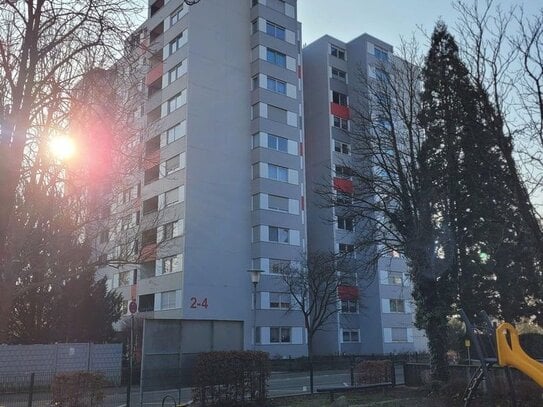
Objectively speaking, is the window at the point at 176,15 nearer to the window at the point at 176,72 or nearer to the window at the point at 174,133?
the window at the point at 176,72

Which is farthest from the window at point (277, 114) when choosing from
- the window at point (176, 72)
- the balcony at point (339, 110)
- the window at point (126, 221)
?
the window at point (126, 221)

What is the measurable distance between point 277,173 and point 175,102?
10.9 meters

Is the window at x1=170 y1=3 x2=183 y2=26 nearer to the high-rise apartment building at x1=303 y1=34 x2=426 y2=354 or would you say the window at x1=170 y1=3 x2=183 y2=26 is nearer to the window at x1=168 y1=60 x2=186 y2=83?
the window at x1=168 y1=60 x2=186 y2=83

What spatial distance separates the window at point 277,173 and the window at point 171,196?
8.39m

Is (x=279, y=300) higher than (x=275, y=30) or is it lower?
lower

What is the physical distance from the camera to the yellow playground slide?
28.3ft

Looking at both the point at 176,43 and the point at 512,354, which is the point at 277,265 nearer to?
the point at 176,43

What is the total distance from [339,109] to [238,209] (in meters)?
18.1

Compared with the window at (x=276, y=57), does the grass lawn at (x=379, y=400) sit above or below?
below

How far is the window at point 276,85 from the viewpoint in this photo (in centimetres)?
5125

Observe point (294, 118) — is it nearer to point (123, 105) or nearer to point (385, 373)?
point (385, 373)

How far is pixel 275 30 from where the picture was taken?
2090 inches

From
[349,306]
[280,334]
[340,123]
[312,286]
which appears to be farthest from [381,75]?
[340,123]

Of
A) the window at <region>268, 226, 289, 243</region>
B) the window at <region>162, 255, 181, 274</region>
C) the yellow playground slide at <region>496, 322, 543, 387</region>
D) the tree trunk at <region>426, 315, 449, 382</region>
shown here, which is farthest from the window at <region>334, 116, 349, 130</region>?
the yellow playground slide at <region>496, 322, 543, 387</region>
